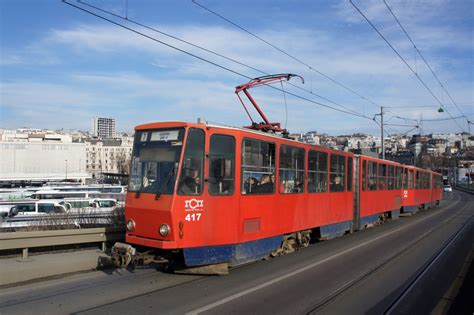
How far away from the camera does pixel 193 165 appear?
824 centimetres

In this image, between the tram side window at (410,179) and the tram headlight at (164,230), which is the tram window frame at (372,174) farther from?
the tram headlight at (164,230)

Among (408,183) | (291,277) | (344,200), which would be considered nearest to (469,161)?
(408,183)

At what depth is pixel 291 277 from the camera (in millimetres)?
8797

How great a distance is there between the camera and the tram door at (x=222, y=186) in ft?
27.7

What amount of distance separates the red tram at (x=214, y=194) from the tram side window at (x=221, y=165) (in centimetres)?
2

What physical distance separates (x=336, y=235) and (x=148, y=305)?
30.8 feet

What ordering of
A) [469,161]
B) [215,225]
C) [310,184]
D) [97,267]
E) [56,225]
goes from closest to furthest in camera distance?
1. [215,225]
2. [97,267]
3. [56,225]
4. [310,184]
5. [469,161]

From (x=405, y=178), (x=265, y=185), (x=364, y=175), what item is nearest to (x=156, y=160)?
(x=265, y=185)

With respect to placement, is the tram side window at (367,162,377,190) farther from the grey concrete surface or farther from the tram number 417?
the grey concrete surface

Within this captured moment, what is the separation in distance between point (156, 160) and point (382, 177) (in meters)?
14.3

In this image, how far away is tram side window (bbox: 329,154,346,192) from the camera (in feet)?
46.5

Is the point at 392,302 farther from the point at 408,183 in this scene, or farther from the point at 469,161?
the point at 469,161

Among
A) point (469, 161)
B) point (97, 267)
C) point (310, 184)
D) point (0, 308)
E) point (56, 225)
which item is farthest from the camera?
point (469, 161)

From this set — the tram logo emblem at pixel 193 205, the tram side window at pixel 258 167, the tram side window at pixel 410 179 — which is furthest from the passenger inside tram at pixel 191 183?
the tram side window at pixel 410 179
